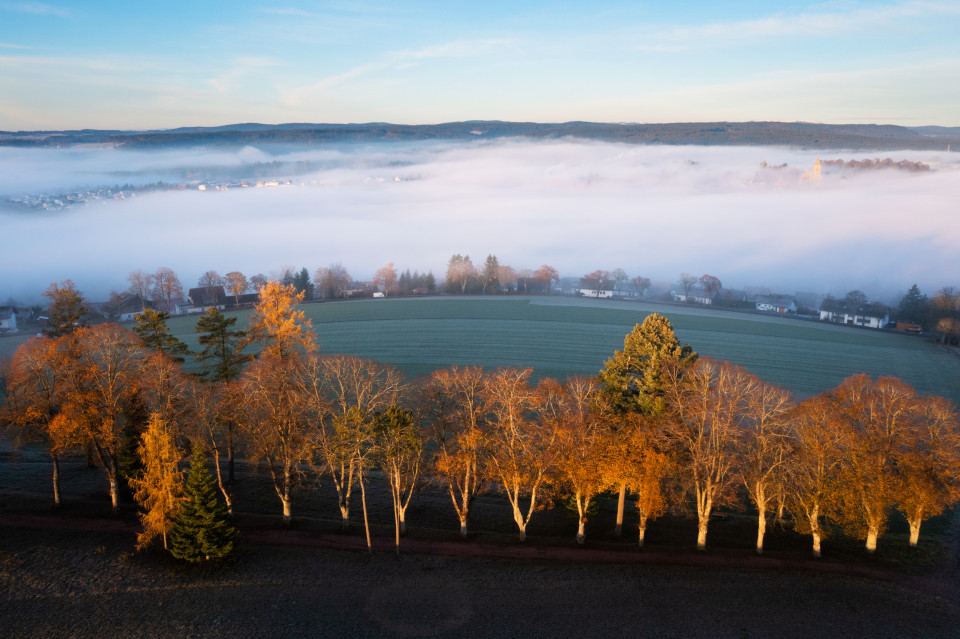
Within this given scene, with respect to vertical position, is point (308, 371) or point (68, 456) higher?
point (308, 371)

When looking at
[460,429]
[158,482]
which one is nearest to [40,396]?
[158,482]

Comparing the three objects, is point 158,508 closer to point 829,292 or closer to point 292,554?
point 292,554

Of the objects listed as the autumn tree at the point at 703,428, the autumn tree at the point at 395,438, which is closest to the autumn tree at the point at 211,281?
the autumn tree at the point at 395,438

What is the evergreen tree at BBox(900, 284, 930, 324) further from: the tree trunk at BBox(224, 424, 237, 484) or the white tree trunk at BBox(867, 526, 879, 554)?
the tree trunk at BBox(224, 424, 237, 484)

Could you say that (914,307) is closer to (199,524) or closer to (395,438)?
(395,438)

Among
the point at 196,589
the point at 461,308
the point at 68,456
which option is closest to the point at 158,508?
the point at 196,589

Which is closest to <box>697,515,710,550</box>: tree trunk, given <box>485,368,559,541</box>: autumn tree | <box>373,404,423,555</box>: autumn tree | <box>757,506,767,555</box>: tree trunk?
<box>757,506,767,555</box>: tree trunk
